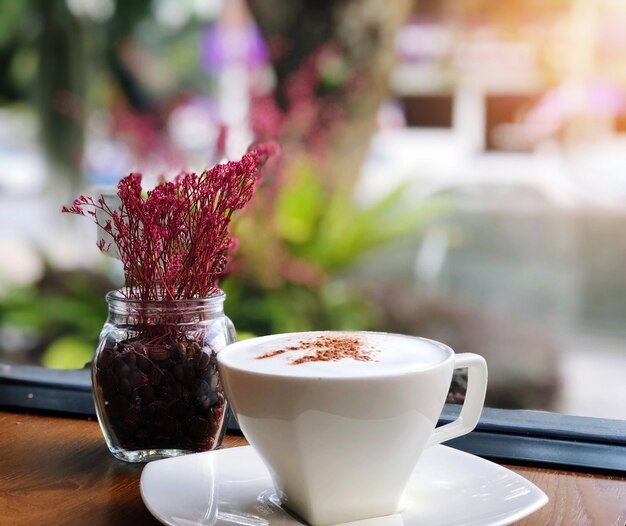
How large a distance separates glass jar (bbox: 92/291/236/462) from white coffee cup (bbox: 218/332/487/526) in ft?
0.31

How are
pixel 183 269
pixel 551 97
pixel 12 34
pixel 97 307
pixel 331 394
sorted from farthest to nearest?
pixel 12 34 < pixel 551 97 < pixel 97 307 < pixel 183 269 < pixel 331 394

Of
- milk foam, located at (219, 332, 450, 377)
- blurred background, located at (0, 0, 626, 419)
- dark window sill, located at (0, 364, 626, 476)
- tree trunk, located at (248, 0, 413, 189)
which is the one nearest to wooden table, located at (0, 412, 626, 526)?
dark window sill, located at (0, 364, 626, 476)

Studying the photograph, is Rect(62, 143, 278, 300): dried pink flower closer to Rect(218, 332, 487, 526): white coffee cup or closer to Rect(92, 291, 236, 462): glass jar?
Rect(92, 291, 236, 462): glass jar

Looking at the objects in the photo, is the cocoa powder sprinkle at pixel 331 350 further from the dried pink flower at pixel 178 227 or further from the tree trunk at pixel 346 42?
Result: the tree trunk at pixel 346 42

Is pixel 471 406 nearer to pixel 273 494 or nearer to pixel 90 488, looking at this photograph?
pixel 273 494

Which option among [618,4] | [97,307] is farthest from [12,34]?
[618,4]

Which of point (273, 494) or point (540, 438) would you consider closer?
point (273, 494)

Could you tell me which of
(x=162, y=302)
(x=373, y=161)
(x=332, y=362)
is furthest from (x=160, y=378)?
(x=373, y=161)

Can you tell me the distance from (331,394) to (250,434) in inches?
3.0

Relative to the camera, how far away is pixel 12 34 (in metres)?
3.70

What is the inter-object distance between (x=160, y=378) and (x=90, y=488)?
0.10 meters

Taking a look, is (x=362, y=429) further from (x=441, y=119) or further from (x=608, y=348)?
(x=441, y=119)

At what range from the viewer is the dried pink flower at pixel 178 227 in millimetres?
627

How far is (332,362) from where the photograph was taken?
0.52 meters
